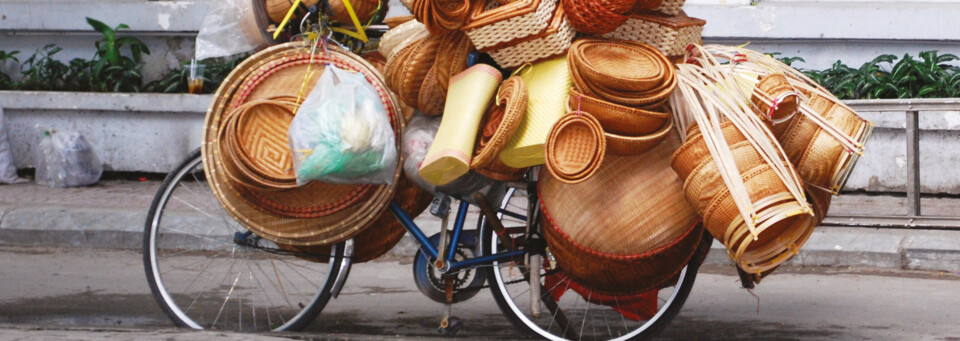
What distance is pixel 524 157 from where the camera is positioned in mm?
3652

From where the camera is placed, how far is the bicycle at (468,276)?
4.12 m

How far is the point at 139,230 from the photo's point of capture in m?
6.89

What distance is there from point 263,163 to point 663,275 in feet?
4.46

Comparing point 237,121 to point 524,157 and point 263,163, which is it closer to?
point 263,163

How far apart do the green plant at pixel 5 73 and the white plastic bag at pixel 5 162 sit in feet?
1.59

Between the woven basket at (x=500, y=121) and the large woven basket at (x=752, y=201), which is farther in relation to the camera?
the woven basket at (x=500, y=121)

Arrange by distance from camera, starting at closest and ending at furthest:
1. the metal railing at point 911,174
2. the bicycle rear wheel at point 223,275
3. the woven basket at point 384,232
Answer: the woven basket at point 384,232 < the bicycle rear wheel at point 223,275 < the metal railing at point 911,174

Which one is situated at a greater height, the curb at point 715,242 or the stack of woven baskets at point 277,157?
the stack of woven baskets at point 277,157

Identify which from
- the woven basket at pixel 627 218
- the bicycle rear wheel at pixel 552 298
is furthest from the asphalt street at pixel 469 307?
the woven basket at pixel 627 218

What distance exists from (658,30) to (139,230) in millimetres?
4176

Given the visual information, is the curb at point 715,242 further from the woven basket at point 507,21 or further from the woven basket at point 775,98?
the woven basket at point 775,98

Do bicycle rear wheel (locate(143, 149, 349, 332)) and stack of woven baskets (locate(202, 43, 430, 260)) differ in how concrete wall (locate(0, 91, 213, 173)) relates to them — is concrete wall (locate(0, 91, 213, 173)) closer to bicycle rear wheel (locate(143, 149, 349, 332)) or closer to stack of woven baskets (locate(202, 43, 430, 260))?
bicycle rear wheel (locate(143, 149, 349, 332))

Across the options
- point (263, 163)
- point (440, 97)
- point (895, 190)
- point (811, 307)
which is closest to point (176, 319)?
point (263, 163)

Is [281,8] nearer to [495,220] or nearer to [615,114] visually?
[495,220]
